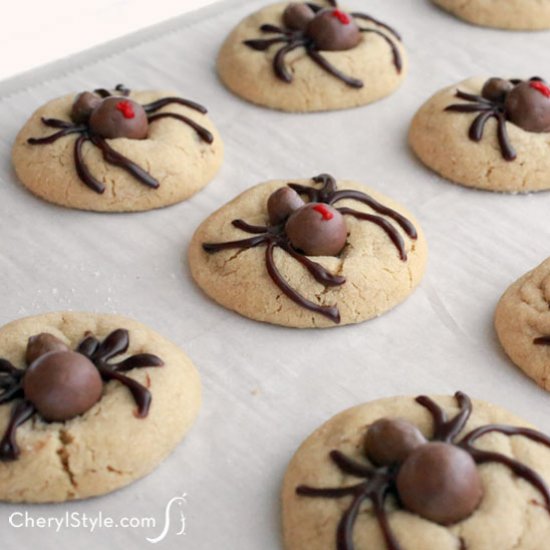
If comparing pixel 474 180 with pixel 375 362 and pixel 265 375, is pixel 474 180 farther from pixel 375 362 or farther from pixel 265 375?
pixel 265 375

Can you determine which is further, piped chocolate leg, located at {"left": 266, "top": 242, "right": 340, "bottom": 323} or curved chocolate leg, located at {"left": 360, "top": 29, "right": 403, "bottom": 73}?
curved chocolate leg, located at {"left": 360, "top": 29, "right": 403, "bottom": 73}

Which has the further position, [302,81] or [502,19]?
[502,19]

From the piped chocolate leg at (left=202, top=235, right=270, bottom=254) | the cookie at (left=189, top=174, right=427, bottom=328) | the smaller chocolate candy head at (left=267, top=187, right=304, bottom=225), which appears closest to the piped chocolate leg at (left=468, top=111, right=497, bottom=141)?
the cookie at (left=189, top=174, right=427, bottom=328)

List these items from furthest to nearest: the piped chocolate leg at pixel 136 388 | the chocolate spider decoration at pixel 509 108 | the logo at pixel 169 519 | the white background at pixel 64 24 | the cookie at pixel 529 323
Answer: the white background at pixel 64 24 < the chocolate spider decoration at pixel 509 108 < the cookie at pixel 529 323 < the piped chocolate leg at pixel 136 388 < the logo at pixel 169 519

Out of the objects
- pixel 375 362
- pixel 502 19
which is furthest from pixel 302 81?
pixel 375 362

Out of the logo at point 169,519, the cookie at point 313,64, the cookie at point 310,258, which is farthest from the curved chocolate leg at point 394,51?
the logo at point 169,519

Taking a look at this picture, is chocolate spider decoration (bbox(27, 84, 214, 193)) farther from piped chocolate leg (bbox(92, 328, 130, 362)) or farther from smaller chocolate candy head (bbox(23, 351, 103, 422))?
smaller chocolate candy head (bbox(23, 351, 103, 422))

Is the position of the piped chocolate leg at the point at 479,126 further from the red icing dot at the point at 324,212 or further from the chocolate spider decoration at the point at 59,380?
the chocolate spider decoration at the point at 59,380
